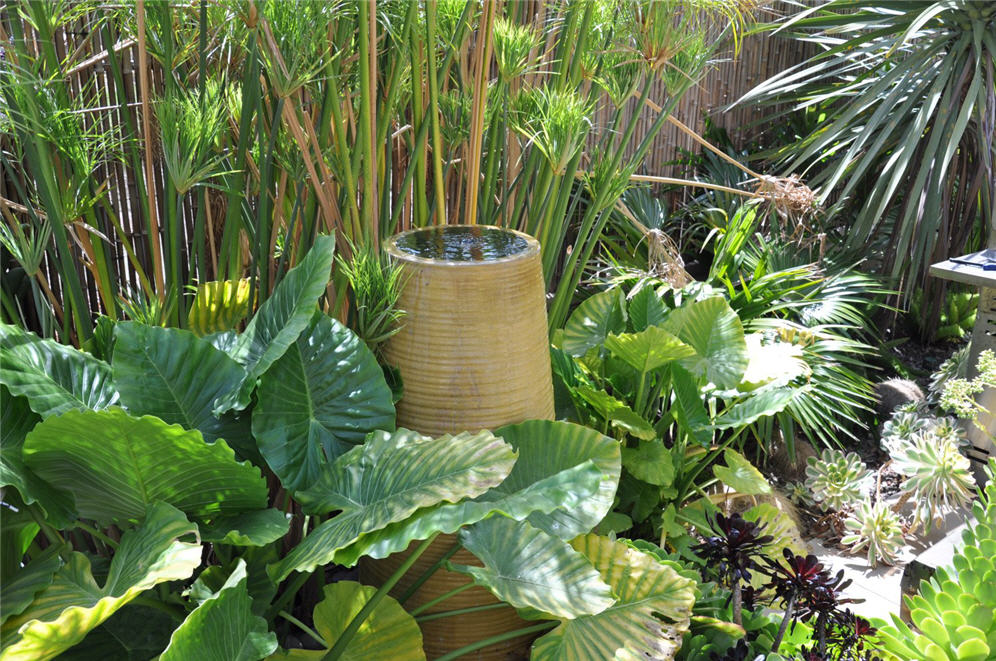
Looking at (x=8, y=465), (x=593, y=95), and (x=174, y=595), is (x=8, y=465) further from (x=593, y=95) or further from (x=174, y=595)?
(x=593, y=95)

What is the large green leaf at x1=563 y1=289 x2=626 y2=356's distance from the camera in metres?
2.05

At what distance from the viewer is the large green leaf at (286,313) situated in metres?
1.25

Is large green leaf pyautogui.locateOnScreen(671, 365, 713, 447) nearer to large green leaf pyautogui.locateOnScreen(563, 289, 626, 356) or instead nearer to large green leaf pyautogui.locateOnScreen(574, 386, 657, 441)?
large green leaf pyautogui.locateOnScreen(574, 386, 657, 441)

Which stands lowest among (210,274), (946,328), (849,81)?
(946,328)

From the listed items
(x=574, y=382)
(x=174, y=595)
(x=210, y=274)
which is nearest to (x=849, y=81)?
(x=574, y=382)

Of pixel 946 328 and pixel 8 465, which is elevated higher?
pixel 8 465

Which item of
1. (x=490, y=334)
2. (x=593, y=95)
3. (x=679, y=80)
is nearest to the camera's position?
(x=490, y=334)

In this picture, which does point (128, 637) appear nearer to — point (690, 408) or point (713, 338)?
point (690, 408)

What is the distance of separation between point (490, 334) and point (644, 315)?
68 cm

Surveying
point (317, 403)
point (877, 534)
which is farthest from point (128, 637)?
point (877, 534)

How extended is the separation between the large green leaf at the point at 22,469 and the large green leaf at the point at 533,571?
55cm

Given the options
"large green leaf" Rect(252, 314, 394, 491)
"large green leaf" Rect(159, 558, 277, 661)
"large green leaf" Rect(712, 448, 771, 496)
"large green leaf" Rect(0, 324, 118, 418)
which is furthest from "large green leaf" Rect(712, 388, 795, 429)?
"large green leaf" Rect(0, 324, 118, 418)

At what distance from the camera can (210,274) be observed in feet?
6.66

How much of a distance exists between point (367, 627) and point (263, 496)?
272mm
